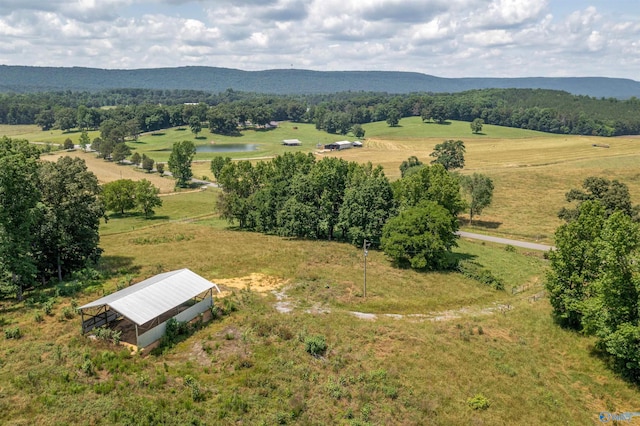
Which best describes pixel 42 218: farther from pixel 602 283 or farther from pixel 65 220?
pixel 602 283

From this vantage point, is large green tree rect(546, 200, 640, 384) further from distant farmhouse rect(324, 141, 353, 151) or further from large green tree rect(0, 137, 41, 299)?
distant farmhouse rect(324, 141, 353, 151)

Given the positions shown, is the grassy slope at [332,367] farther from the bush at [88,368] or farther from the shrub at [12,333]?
the shrub at [12,333]

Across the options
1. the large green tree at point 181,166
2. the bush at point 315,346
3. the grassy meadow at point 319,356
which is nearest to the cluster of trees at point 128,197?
the large green tree at point 181,166

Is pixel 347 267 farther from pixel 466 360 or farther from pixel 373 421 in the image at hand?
pixel 373 421

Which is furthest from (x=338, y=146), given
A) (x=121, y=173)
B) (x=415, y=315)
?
(x=415, y=315)

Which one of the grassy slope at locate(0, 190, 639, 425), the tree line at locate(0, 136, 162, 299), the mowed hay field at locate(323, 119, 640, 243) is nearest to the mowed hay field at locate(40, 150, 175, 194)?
the mowed hay field at locate(323, 119, 640, 243)

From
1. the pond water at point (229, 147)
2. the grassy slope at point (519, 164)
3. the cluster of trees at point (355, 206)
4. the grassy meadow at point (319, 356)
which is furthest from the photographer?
the pond water at point (229, 147)
